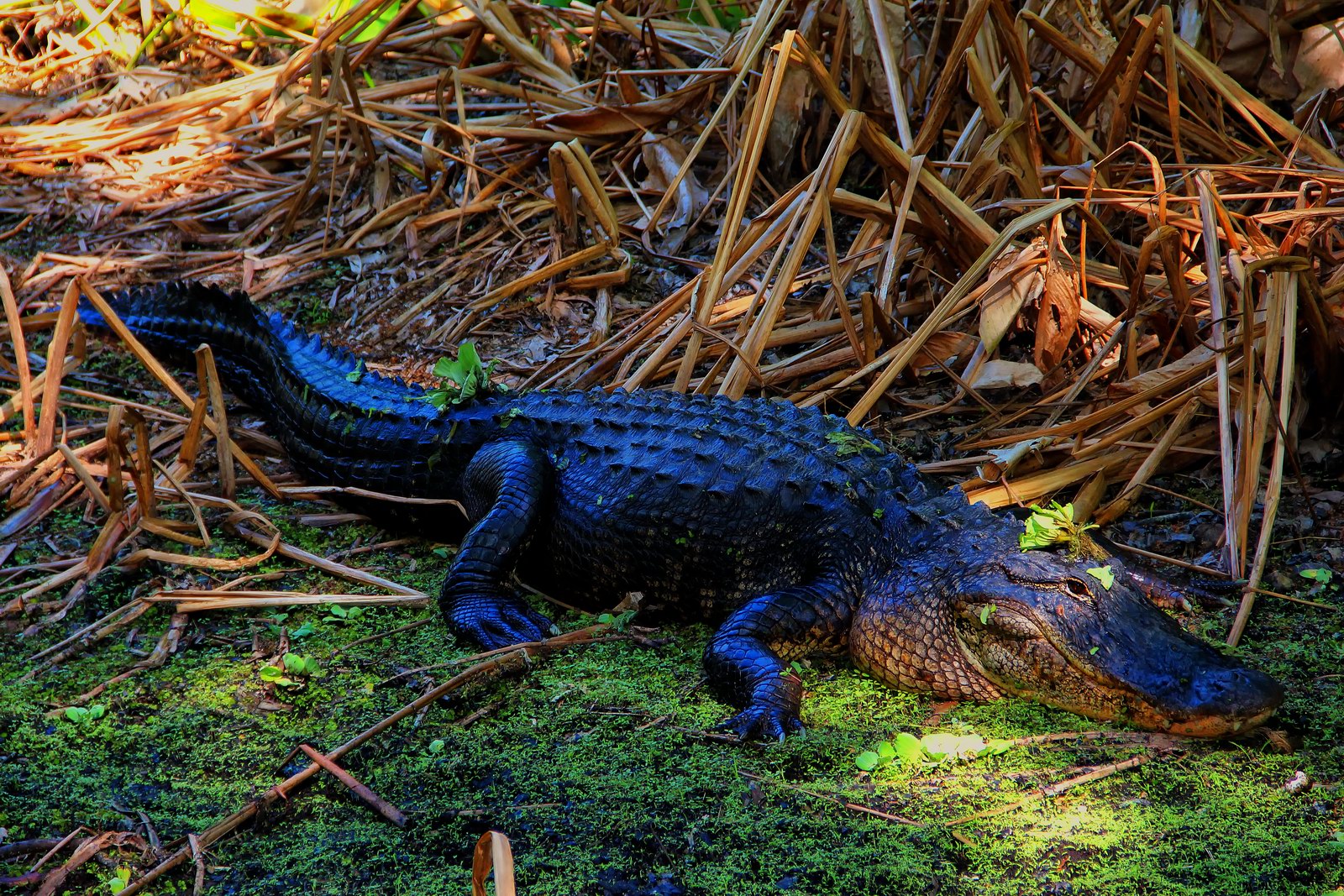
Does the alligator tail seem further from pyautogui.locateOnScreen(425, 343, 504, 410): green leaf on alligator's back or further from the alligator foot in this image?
the alligator foot

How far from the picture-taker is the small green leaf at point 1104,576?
231 centimetres

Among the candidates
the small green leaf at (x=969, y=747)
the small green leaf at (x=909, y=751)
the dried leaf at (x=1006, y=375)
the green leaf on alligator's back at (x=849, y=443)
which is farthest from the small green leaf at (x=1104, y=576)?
the dried leaf at (x=1006, y=375)

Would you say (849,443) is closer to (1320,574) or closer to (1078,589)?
(1078,589)

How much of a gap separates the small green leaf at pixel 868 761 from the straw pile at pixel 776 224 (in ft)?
3.64

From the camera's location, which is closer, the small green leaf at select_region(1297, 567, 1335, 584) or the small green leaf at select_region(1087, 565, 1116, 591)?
the small green leaf at select_region(1087, 565, 1116, 591)

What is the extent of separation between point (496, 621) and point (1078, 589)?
151 cm

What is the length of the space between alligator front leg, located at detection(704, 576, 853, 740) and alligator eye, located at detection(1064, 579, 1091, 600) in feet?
1.82

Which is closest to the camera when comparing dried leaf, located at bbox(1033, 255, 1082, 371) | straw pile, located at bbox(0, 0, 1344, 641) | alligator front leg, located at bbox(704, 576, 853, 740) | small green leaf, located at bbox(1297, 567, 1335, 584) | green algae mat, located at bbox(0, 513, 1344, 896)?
green algae mat, located at bbox(0, 513, 1344, 896)

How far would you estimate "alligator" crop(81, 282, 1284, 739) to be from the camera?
89.4 inches

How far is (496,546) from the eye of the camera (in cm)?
302

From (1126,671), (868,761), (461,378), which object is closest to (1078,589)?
(1126,671)

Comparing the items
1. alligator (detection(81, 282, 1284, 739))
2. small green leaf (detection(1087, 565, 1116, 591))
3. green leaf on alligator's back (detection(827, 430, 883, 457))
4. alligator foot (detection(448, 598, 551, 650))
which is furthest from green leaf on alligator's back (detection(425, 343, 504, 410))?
small green leaf (detection(1087, 565, 1116, 591))

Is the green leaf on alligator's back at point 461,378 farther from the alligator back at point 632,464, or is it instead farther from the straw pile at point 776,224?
the straw pile at point 776,224

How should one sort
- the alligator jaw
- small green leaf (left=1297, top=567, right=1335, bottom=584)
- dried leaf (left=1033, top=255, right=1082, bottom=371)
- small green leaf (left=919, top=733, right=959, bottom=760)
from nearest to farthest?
the alligator jaw, small green leaf (left=919, top=733, right=959, bottom=760), small green leaf (left=1297, top=567, right=1335, bottom=584), dried leaf (left=1033, top=255, right=1082, bottom=371)
